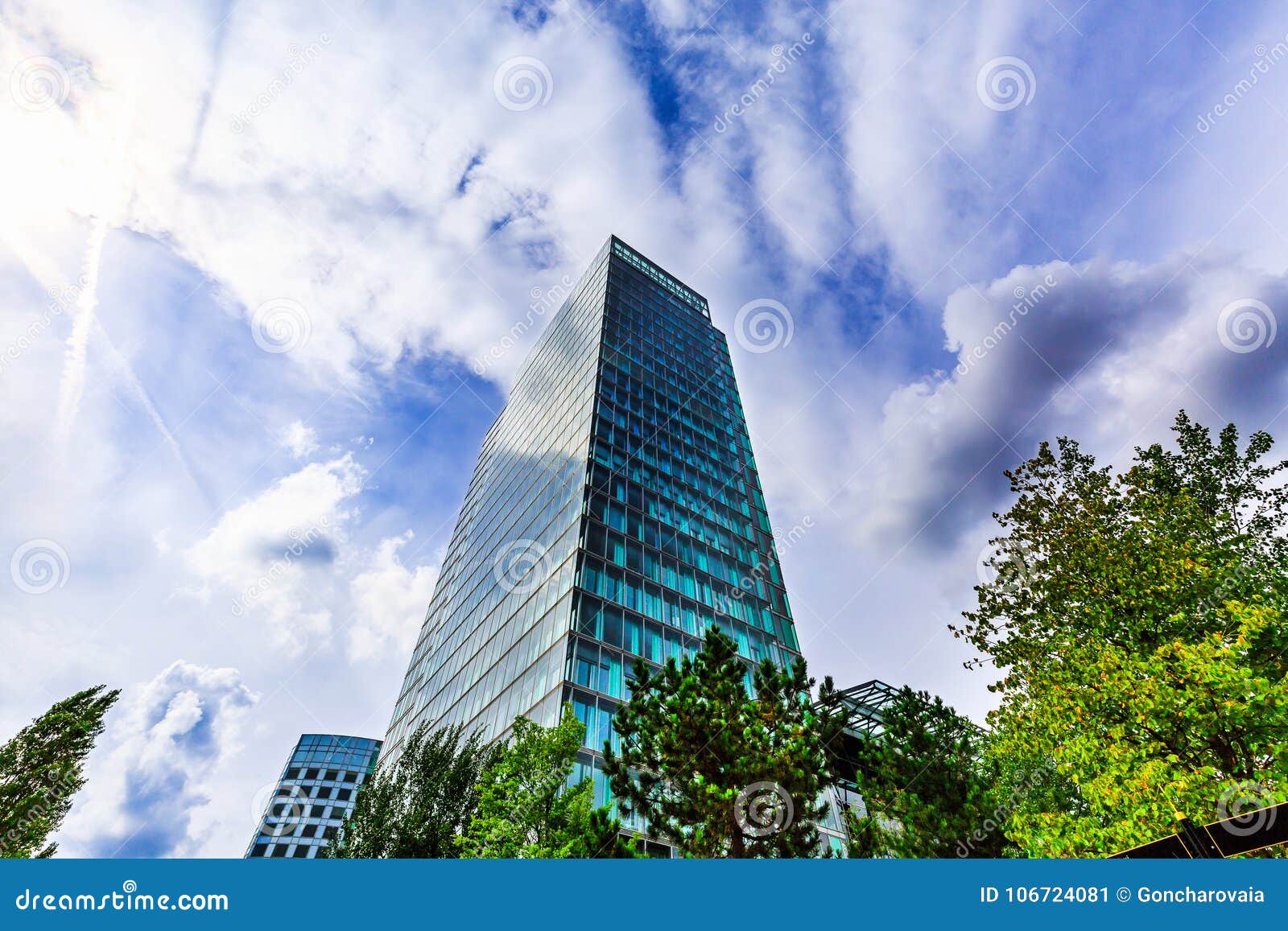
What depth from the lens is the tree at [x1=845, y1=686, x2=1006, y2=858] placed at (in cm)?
1712

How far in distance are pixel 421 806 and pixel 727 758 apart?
43.8 feet

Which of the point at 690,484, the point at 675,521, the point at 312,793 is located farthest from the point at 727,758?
the point at 312,793

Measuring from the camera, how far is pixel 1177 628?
14414mm

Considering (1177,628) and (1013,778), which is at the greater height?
(1013,778)

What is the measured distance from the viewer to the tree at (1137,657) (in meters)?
12.1

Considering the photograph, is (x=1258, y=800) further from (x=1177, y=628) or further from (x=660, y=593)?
(x=660, y=593)

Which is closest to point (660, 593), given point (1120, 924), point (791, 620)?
point (791, 620)

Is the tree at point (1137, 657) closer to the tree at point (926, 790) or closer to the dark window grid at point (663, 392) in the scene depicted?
the tree at point (926, 790)

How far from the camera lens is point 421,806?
20719 mm

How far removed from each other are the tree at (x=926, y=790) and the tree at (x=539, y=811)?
7705 mm

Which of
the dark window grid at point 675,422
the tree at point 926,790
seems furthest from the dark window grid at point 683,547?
the tree at point 926,790

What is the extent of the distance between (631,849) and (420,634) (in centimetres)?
4953

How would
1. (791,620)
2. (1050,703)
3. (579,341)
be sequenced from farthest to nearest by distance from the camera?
(579,341) < (791,620) < (1050,703)

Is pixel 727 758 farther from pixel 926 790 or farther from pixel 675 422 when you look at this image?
pixel 675 422
